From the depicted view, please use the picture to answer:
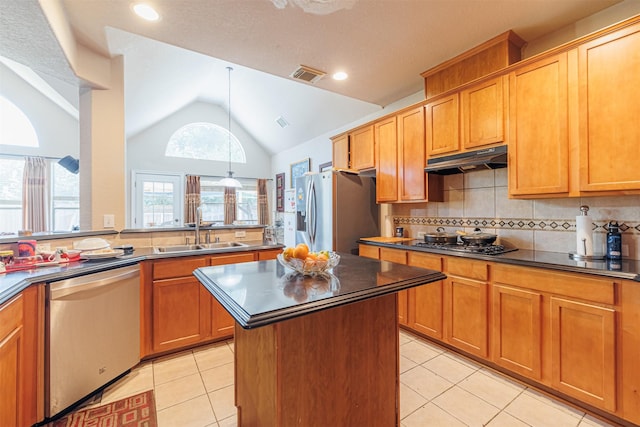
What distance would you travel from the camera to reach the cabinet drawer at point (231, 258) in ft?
8.50

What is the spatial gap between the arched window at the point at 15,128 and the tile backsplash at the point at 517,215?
637 cm

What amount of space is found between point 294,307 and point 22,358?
1.66 metres

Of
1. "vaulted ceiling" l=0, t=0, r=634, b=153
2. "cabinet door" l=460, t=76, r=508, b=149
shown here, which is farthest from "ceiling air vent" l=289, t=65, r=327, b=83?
"cabinet door" l=460, t=76, r=508, b=149

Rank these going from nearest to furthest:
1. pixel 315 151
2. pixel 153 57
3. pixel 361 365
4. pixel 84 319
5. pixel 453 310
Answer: pixel 361 365 → pixel 84 319 → pixel 453 310 → pixel 153 57 → pixel 315 151

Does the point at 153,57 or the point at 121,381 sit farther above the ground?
the point at 153,57

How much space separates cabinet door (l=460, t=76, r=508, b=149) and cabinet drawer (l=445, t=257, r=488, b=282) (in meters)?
1.01

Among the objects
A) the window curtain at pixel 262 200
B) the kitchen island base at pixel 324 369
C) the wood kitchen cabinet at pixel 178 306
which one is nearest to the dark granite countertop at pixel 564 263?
the kitchen island base at pixel 324 369

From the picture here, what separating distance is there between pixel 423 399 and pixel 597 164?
1912 mm

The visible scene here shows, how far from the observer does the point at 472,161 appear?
7.77 feet

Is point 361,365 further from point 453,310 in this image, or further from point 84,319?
point 84,319

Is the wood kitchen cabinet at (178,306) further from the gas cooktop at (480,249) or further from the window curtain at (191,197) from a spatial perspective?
the window curtain at (191,197)

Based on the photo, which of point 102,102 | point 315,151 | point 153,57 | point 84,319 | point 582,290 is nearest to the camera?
point 582,290

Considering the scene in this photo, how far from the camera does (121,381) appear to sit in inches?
80.7

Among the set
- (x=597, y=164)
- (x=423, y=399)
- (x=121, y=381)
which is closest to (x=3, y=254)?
(x=121, y=381)
